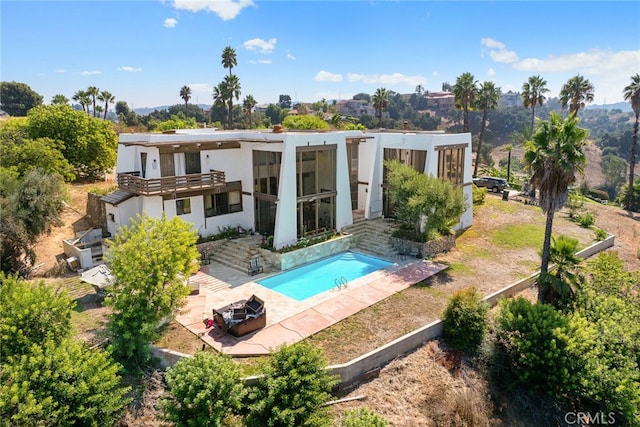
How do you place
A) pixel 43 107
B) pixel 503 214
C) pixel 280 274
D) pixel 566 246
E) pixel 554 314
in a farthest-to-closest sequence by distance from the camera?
pixel 43 107
pixel 503 214
pixel 280 274
pixel 566 246
pixel 554 314

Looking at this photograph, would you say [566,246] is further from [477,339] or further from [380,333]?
[380,333]

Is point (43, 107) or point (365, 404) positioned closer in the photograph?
point (365, 404)

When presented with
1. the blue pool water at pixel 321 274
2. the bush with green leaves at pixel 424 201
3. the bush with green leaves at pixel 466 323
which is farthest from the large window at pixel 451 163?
the bush with green leaves at pixel 466 323

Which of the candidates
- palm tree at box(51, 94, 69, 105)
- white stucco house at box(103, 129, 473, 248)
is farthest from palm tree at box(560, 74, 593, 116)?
palm tree at box(51, 94, 69, 105)

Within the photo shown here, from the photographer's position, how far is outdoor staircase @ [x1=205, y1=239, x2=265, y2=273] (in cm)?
2338

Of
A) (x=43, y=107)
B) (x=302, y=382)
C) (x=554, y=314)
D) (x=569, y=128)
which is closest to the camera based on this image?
(x=302, y=382)

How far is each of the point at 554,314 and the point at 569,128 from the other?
A: 328 inches

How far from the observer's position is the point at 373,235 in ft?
92.2

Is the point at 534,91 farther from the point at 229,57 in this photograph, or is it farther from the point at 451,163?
the point at 229,57

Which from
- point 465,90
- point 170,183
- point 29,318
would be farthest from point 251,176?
point 465,90

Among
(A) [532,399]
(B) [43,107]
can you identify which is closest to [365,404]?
(A) [532,399]

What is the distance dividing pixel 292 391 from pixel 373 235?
17.2m

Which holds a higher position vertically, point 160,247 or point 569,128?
point 569,128

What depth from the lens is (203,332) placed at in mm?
16328
